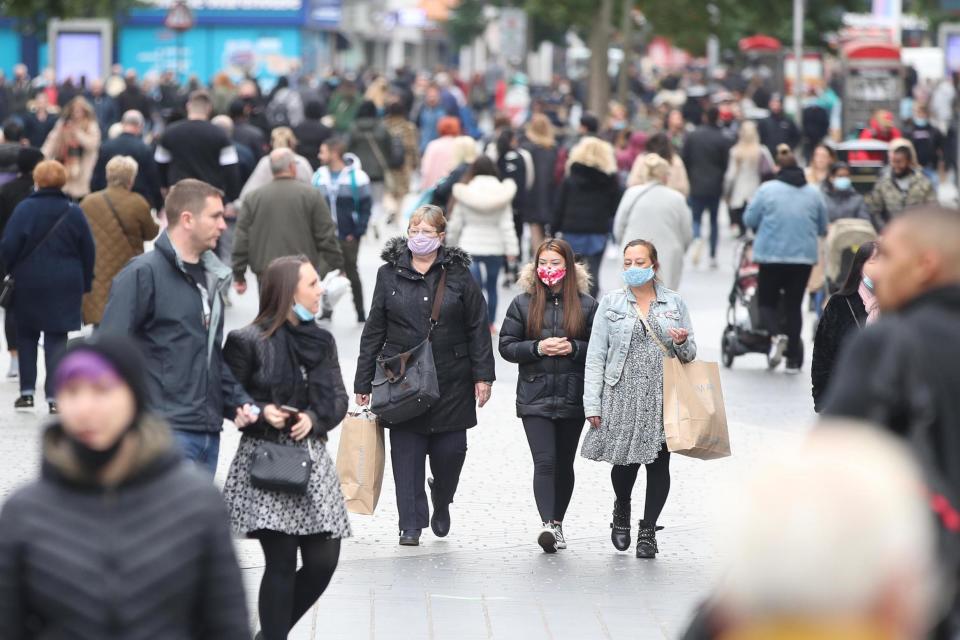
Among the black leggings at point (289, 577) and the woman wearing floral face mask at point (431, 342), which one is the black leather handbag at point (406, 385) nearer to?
the woman wearing floral face mask at point (431, 342)

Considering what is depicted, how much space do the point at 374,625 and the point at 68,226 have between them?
5.57 metres

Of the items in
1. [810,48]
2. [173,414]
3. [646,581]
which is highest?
[810,48]

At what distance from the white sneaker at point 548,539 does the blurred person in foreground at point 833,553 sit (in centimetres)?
632

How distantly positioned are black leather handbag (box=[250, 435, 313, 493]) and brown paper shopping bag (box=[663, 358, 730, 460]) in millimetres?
2493

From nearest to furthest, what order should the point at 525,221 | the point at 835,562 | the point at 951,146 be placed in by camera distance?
the point at 835,562
the point at 525,221
the point at 951,146

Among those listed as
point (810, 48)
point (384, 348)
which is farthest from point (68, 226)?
point (810, 48)

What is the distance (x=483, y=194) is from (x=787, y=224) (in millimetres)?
2587

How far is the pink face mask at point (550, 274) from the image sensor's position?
8.86 meters

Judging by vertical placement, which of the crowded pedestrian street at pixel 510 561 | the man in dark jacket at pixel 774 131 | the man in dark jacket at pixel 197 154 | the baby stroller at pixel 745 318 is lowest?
the crowded pedestrian street at pixel 510 561

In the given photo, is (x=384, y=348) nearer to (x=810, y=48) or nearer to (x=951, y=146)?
(x=951, y=146)

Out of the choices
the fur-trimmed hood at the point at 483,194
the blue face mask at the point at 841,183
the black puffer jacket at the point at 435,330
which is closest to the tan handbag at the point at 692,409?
the black puffer jacket at the point at 435,330

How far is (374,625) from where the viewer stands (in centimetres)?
728

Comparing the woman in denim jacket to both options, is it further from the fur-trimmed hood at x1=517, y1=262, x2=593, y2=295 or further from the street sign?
the street sign

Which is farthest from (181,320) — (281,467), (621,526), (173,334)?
(621,526)
